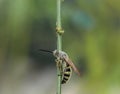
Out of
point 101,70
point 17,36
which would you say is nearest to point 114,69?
point 101,70

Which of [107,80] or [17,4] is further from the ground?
[17,4]

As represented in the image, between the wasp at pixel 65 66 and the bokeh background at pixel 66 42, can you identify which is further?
the bokeh background at pixel 66 42

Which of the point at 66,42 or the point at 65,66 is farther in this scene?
the point at 66,42

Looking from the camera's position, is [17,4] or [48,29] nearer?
[17,4]

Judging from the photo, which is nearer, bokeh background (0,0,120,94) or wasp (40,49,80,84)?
wasp (40,49,80,84)

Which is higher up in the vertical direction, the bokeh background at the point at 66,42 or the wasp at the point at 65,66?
the bokeh background at the point at 66,42

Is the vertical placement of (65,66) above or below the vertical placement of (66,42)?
below

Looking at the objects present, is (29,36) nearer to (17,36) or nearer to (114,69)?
(17,36)

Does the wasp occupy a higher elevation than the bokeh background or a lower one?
lower
